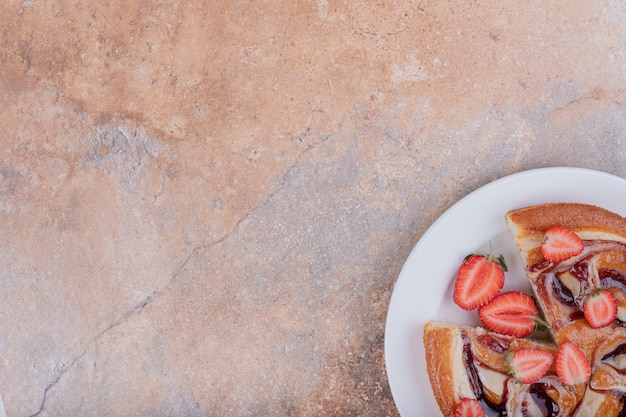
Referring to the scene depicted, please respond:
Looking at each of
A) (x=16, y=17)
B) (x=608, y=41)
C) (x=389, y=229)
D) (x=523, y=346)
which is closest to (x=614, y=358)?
(x=523, y=346)

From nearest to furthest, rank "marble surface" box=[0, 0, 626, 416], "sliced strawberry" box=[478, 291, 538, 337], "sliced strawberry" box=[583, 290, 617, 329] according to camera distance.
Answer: "sliced strawberry" box=[583, 290, 617, 329], "sliced strawberry" box=[478, 291, 538, 337], "marble surface" box=[0, 0, 626, 416]

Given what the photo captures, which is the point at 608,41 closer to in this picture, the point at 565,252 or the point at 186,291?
the point at 565,252

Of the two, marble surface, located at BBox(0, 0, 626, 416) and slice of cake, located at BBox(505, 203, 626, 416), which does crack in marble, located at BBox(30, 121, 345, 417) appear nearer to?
marble surface, located at BBox(0, 0, 626, 416)

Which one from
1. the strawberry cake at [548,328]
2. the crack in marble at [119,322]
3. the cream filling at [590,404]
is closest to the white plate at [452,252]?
the strawberry cake at [548,328]

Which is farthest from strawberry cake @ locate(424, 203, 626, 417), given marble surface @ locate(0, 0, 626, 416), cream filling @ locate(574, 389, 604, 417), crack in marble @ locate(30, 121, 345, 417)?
crack in marble @ locate(30, 121, 345, 417)

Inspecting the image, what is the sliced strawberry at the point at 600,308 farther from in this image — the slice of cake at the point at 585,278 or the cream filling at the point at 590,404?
the cream filling at the point at 590,404

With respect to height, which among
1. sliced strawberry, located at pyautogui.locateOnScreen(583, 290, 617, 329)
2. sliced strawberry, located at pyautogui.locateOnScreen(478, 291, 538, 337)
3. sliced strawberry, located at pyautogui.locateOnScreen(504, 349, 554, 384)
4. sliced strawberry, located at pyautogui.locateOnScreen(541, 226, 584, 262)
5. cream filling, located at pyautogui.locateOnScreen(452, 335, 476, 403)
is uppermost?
sliced strawberry, located at pyautogui.locateOnScreen(541, 226, 584, 262)
